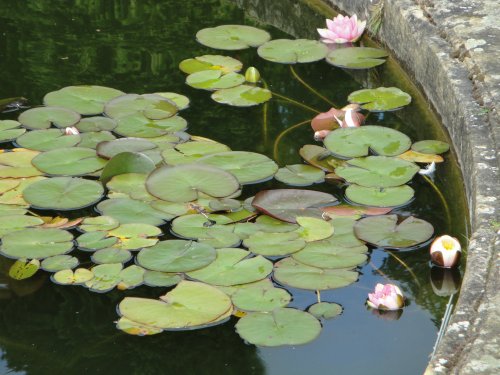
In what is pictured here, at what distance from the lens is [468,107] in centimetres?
280

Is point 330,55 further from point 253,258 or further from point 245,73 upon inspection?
point 253,258

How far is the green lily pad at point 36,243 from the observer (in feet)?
7.63

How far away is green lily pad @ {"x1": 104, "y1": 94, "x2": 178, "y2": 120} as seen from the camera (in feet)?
10.0

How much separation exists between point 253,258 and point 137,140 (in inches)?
29.9

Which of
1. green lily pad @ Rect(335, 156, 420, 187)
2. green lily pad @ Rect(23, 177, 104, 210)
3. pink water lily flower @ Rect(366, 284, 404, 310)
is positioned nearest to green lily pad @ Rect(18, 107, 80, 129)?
green lily pad @ Rect(23, 177, 104, 210)

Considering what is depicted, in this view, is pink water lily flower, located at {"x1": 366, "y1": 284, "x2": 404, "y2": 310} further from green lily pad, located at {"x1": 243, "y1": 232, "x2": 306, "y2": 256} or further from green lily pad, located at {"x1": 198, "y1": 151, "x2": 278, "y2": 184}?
green lily pad, located at {"x1": 198, "y1": 151, "x2": 278, "y2": 184}

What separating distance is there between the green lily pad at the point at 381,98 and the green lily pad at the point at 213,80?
1.40ft

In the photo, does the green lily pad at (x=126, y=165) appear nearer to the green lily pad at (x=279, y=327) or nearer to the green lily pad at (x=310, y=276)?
the green lily pad at (x=310, y=276)

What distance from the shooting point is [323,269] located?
2.26 meters

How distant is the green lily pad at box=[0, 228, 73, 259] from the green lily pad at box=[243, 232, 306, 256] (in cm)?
47

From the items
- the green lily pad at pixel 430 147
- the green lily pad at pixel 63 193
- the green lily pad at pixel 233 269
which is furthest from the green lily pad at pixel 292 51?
the green lily pad at pixel 233 269

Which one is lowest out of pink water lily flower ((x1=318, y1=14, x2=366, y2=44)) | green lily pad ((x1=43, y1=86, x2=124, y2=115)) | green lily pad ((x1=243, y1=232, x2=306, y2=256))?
green lily pad ((x1=243, y1=232, x2=306, y2=256))

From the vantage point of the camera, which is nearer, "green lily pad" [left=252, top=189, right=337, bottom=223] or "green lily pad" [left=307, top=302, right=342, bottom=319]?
"green lily pad" [left=307, top=302, right=342, bottom=319]

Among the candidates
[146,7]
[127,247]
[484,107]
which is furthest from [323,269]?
[146,7]
